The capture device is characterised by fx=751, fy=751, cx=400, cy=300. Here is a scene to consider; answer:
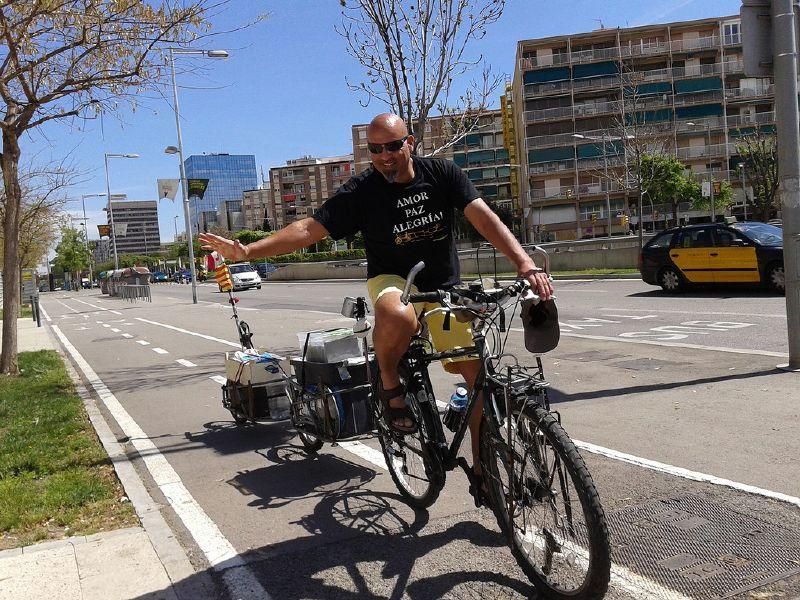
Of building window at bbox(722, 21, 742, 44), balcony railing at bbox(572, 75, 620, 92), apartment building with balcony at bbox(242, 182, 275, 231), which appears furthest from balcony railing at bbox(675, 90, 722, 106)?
apartment building with balcony at bbox(242, 182, 275, 231)

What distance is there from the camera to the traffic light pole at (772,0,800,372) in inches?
292

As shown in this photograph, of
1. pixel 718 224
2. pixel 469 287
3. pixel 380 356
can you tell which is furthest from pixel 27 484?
pixel 718 224

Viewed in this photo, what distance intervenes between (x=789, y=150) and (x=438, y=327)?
216 inches

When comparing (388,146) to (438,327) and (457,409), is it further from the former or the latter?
(457,409)

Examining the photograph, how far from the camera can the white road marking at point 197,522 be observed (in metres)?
3.46

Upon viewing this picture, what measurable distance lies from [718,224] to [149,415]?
13762 millimetres

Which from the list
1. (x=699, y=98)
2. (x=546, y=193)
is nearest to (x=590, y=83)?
(x=699, y=98)

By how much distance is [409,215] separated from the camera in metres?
3.82

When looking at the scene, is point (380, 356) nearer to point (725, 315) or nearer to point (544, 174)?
point (725, 315)

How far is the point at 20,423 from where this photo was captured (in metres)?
7.49

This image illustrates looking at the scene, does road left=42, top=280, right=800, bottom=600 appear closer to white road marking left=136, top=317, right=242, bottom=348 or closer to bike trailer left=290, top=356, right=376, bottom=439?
bike trailer left=290, top=356, right=376, bottom=439

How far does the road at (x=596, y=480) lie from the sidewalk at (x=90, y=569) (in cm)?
27

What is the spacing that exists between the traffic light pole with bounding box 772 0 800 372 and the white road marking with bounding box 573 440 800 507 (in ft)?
11.4

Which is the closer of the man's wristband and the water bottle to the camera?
the man's wristband
